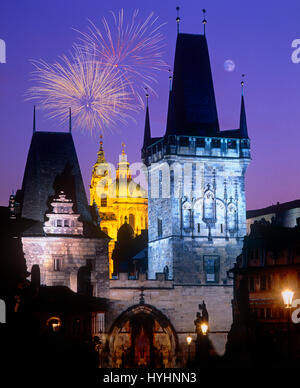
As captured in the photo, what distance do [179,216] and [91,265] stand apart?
308 inches

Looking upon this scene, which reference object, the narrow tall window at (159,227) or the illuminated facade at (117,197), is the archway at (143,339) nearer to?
the narrow tall window at (159,227)

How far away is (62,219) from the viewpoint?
51500mm

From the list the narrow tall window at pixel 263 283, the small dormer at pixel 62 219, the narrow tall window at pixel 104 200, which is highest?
the narrow tall window at pixel 104 200

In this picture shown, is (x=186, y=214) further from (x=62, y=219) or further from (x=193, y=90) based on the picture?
(x=62, y=219)

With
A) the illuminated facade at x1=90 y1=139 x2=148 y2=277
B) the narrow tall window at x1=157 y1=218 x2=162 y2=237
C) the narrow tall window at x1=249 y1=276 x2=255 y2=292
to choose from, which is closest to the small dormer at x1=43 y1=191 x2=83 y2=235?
the narrow tall window at x1=157 y1=218 x2=162 y2=237

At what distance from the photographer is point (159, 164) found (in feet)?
194

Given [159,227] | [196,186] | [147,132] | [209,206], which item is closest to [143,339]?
[159,227]

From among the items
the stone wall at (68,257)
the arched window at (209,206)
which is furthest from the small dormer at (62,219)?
the arched window at (209,206)

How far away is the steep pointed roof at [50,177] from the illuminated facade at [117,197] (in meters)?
52.5

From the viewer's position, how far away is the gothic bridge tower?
5648cm

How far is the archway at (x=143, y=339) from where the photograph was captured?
53031 millimetres

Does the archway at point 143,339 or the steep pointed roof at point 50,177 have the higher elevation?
the steep pointed roof at point 50,177

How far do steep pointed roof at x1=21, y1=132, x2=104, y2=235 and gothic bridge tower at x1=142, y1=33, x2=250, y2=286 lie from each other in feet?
19.8

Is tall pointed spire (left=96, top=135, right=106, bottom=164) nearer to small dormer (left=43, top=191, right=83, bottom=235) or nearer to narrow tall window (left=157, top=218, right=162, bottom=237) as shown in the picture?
narrow tall window (left=157, top=218, right=162, bottom=237)
